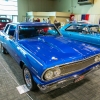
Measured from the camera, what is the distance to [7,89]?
2.65m

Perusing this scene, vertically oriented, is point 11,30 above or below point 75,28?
below

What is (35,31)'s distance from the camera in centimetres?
352

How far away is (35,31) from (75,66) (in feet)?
5.67

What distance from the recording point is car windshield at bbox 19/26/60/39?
3.29 metres

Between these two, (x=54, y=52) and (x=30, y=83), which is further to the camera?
(x=30, y=83)

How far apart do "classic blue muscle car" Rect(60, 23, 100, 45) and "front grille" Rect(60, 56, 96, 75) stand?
106 inches

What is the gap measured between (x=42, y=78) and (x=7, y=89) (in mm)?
1131

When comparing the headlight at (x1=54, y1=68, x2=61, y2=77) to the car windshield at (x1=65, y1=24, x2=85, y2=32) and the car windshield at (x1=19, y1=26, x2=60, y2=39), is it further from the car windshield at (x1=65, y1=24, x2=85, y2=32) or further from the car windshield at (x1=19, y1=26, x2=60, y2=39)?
the car windshield at (x1=65, y1=24, x2=85, y2=32)

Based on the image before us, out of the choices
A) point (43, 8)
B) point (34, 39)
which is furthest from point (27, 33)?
point (43, 8)

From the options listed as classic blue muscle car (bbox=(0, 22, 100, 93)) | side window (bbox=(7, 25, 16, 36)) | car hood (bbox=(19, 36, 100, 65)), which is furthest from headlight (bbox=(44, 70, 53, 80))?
side window (bbox=(7, 25, 16, 36))

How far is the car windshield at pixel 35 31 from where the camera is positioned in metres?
3.29

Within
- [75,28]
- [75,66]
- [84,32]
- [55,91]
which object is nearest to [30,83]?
[55,91]

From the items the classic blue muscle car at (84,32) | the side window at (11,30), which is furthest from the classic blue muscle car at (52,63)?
the classic blue muscle car at (84,32)

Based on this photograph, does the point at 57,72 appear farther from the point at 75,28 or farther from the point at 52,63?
the point at 75,28
